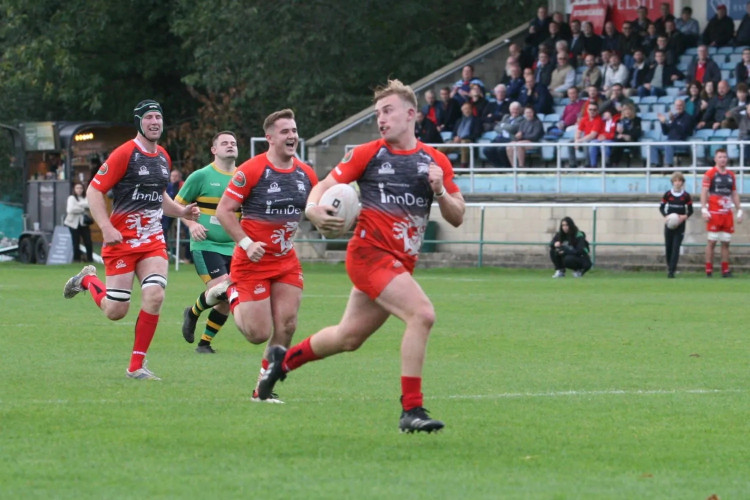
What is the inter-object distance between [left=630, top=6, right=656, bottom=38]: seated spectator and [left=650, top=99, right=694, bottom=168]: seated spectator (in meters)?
3.36

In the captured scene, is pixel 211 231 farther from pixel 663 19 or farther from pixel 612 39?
pixel 663 19

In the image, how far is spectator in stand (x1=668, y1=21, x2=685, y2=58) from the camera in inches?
1272

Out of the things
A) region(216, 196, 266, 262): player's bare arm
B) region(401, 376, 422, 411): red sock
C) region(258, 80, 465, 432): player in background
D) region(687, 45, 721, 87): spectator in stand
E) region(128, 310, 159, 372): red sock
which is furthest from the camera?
region(687, 45, 721, 87): spectator in stand

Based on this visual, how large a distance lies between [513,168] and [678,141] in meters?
3.34

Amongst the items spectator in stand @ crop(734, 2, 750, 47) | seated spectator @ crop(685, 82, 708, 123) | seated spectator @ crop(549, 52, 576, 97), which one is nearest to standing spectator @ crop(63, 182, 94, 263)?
seated spectator @ crop(549, 52, 576, 97)

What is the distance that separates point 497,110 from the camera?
33062 mm

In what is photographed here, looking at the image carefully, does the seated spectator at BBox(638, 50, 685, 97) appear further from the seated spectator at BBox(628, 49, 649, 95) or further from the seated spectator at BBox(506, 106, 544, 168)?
the seated spectator at BBox(506, 106, 544, 168)

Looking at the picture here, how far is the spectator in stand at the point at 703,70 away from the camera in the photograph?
30828 mm

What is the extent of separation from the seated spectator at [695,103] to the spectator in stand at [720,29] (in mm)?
2792

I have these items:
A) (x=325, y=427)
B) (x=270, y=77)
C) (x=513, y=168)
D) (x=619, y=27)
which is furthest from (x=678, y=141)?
(x=325, y=427)

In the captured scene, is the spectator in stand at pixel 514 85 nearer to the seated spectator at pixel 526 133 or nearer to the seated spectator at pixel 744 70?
the seated spectator at pixel 526 133

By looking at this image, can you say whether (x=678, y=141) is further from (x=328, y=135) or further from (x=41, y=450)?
(x=41, y=450)

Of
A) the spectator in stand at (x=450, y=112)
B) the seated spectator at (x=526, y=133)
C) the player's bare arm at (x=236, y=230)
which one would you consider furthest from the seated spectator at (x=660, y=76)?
the player's bare arm at (x=236, y=230)

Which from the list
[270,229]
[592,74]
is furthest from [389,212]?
[592,74]
